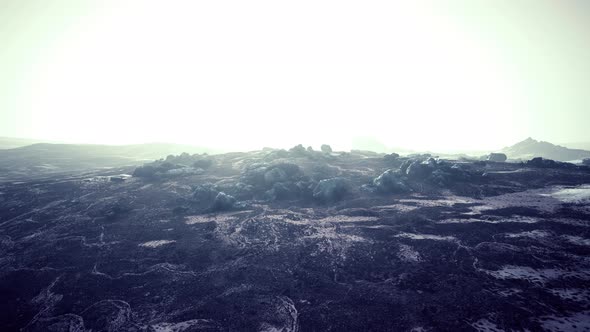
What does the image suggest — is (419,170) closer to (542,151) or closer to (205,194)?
(205,194)

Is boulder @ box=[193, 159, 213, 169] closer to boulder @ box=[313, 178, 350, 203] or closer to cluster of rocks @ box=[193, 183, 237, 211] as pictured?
cluster of rocks @ box=[193, 183, 237, 211]

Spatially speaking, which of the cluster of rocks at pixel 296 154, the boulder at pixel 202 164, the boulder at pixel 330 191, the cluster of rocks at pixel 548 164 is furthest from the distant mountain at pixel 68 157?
the cluster of rocks at pixel 548 164

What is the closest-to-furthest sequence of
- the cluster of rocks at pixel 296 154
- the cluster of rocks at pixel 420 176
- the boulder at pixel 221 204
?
the boulder at pixel 221 204 < the cluster of rocks at pixel 420 176 < the cluster of rocks at pixel 296 154

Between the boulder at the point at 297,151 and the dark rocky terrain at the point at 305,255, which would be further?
the boulder at the point at 297,151

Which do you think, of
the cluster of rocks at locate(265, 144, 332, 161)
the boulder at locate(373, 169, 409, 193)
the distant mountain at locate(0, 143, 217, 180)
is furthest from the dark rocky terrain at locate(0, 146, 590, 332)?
the distant mountain at locate(0, 143, 217, 180)

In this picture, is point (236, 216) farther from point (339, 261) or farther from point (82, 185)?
point (82, 185)

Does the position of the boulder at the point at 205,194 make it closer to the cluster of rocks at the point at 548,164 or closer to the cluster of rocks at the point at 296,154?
the cluster of rocks at the point at 296,154

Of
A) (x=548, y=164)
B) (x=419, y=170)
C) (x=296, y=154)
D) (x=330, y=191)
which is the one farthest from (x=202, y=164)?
(x=548, y=164)

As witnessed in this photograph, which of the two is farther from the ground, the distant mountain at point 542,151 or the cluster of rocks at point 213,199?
the distant mountain at point 542,151
